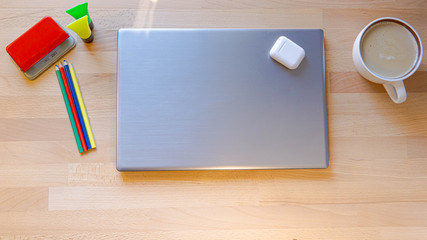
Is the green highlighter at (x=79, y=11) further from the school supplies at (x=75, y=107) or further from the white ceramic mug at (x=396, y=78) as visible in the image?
→ the white ceramic mug at (x=396, y=78)

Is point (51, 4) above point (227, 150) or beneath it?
above

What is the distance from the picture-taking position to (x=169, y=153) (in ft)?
1.99

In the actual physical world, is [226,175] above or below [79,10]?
below

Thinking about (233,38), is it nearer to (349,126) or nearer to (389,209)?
(349,126)

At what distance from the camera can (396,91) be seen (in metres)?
0.61

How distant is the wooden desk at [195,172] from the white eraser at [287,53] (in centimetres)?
7

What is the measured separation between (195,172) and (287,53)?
0.90ft

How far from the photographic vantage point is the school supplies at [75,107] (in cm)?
63

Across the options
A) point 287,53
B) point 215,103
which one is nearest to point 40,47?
point 215,103

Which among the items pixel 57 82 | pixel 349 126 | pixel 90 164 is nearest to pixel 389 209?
pixel 349 126

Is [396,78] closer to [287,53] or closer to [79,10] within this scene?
[287,53]

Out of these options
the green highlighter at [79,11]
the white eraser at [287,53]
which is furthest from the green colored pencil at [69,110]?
the white eraser at [287,53]

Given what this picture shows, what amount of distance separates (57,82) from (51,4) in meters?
0.15

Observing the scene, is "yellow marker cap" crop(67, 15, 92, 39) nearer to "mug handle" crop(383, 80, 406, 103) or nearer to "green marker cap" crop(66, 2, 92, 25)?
"green marker cap" crop(66, 2, 92, 25)
